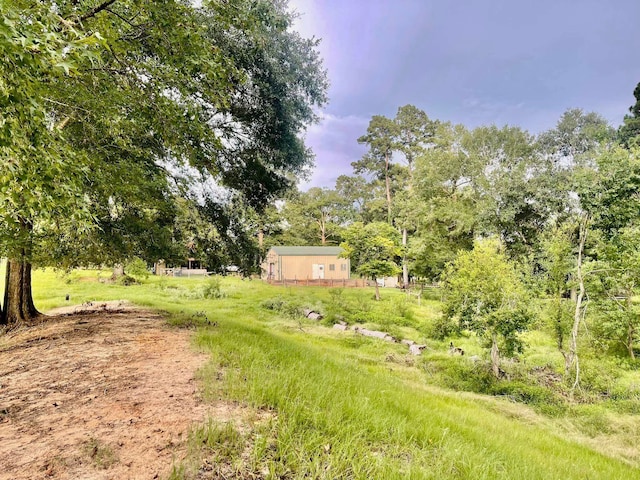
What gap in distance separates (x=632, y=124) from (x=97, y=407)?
109ft

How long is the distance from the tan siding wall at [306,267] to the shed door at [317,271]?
195 millimetres

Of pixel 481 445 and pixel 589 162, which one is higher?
pixel 589 162

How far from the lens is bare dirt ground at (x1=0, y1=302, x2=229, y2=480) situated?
6.62 feet

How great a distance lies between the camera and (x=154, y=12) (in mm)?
3521

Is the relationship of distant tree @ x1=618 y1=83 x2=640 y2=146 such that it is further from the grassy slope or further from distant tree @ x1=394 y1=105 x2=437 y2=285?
the grassy slope

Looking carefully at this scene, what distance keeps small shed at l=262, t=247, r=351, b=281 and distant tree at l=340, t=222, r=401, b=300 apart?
307 inches

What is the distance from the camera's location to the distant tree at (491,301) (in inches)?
330

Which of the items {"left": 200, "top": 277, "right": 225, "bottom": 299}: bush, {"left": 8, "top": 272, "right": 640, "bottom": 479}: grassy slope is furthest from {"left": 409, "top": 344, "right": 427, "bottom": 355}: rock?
{"left": 200, "top": 277, "right": 225, "bottom": 299}: bush

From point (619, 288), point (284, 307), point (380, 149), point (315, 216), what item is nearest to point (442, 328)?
point (619, 288)

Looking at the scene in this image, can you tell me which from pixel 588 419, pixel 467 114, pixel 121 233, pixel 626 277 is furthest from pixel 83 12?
pixel 467 114

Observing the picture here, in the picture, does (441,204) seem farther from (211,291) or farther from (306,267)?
(211,291)

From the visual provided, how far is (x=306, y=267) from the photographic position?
102 feet

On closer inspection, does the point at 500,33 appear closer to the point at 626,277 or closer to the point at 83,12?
the point at 626,277

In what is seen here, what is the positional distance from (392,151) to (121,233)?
106 ft
